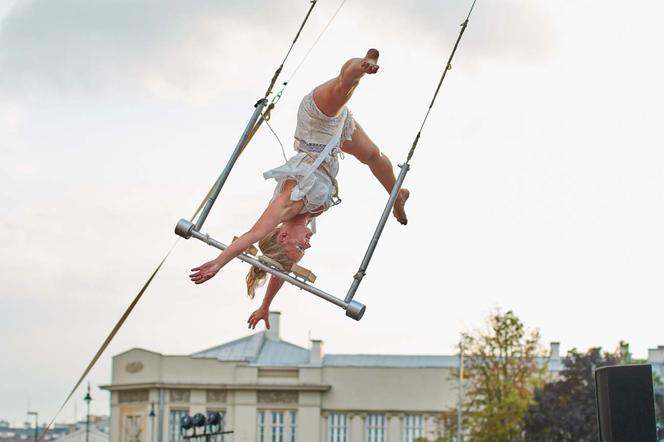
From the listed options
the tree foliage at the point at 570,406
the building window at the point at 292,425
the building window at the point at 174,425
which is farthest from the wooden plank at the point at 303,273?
the building window at the point at 174,425

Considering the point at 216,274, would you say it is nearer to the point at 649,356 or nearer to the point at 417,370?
the point at 417,370

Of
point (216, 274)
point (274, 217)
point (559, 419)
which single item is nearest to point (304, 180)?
point (274, 217)

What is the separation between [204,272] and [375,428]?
80.6 metres

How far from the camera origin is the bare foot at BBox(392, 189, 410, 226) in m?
8.96

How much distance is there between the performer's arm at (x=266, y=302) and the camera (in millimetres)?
8719

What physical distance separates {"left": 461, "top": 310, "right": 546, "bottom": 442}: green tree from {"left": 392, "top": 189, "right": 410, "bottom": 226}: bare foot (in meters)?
51.5

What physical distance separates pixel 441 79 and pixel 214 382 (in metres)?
81.2

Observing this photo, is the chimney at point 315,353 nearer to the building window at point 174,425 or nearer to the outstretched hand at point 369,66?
the building window at point 174,425

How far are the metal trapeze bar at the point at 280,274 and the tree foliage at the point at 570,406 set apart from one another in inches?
2023

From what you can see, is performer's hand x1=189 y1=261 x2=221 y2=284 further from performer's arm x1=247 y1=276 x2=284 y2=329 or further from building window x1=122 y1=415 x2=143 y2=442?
building window x1=122 y1=415 x2=143 y2=442

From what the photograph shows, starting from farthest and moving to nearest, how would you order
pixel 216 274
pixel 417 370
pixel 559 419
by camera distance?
1. pixel 417 370
2. pixel 559 419
3. pixel 216 274

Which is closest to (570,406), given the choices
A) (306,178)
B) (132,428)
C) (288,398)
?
(288,398)

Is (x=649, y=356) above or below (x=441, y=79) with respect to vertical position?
above

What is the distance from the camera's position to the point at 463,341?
6231 cm
